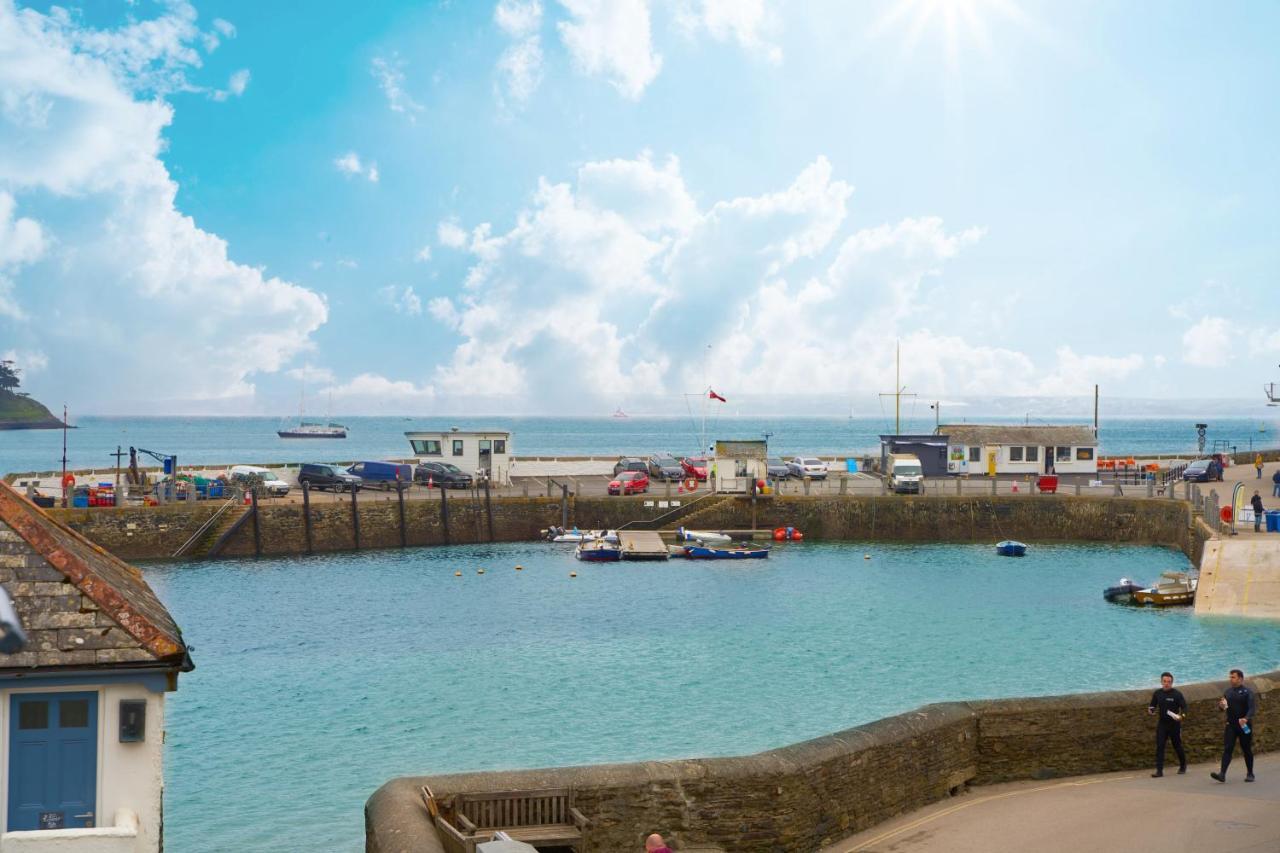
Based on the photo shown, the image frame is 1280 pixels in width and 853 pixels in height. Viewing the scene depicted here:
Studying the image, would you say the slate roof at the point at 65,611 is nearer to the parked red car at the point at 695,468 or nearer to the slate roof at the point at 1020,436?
the parked red car at the point at 695,468

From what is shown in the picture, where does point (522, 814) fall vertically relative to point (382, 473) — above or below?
below

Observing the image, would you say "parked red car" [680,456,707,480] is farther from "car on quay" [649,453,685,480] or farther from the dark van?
the dark van

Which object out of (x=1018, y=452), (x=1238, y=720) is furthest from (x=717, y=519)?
(x=1238, y=720)

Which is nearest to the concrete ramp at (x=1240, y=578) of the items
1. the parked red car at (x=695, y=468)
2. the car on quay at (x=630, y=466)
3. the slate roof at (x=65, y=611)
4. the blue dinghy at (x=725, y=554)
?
the blue dinghy at (x=725, y=554)

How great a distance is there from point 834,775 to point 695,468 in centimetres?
6349

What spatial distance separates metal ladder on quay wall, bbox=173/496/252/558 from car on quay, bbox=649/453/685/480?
2737 cm

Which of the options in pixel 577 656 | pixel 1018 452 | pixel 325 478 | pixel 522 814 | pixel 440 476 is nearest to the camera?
pixel 522 814

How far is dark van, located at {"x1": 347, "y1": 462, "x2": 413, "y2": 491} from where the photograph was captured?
2665 inches

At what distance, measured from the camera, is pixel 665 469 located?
Answer: 7762 centimetres

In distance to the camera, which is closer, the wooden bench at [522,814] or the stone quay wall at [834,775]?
the wooden bench at [522,814]

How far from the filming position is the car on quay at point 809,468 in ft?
253

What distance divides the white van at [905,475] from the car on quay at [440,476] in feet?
76.9

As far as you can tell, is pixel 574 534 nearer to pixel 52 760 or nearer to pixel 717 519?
pixel 717 519

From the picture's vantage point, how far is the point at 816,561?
59.1 meters
